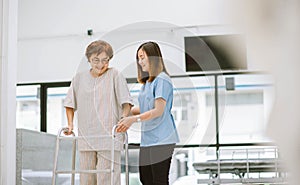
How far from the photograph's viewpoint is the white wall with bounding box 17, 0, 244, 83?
6020 mm

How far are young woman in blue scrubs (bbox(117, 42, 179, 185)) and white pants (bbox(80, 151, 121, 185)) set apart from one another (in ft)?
0.70

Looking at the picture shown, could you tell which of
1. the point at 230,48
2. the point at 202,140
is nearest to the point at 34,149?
the point at 202,140

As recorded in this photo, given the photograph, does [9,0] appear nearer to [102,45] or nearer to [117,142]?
[102,45]

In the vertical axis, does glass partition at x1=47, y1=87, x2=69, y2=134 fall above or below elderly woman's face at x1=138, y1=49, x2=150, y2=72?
below

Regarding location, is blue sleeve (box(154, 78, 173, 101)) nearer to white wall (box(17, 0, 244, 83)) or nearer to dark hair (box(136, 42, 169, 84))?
dark hair (box(136, 42, 169, 84))

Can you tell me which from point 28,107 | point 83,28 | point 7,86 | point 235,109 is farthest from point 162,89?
point 28,107

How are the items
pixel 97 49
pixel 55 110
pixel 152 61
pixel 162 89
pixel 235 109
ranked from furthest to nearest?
pixel 55 110 → pixel 235 109 → pixel 97 49 → pixel 152 61 → pixel 162 89

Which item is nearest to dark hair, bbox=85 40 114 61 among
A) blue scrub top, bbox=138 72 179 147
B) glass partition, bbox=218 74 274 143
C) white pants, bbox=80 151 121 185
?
blue scrub top, bbox=138 72 179 147

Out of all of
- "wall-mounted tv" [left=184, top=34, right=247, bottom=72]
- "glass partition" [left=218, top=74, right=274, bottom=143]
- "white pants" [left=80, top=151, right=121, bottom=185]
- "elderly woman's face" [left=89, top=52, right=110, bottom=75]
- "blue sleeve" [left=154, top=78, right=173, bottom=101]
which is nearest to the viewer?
"blue sleeve" [left=154, top=78, right=173, bottom=101]

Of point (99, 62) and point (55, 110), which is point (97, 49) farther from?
point (55, 110)

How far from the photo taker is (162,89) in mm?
3156

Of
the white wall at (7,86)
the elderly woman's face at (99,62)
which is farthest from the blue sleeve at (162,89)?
the white wall at (7,86)

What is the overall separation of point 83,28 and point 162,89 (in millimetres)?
3240

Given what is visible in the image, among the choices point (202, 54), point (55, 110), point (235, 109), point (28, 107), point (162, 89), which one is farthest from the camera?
point (55, 110)
